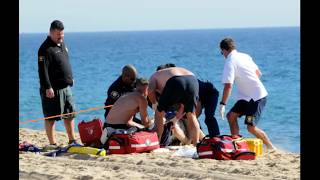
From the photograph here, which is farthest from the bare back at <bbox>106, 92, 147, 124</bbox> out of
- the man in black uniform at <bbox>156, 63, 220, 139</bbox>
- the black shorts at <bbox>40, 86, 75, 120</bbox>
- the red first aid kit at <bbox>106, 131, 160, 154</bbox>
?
the man in black uniform at <bbox>156, 63, 220, 139</bbox>

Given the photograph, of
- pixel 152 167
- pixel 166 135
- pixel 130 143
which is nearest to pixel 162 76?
pixel 166 135

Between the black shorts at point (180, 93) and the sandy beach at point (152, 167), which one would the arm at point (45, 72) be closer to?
the sandy beach at point (152, 167)

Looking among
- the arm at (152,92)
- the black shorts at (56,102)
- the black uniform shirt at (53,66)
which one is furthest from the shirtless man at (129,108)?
the black uniform shirt at (53,66)

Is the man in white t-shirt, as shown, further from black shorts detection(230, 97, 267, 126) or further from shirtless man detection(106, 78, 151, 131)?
shirtless man detection(106, 78, 151, 131)

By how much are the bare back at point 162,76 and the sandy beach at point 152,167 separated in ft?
3.02

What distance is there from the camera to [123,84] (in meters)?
10.6

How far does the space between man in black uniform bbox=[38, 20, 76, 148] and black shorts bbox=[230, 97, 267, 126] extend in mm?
2250

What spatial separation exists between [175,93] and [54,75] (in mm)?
1664

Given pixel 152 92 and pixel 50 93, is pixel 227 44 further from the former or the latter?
pixel 50 93

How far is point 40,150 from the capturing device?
10.5 m
